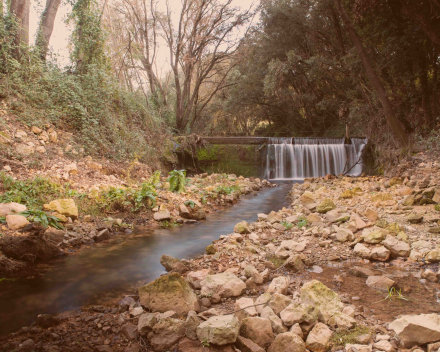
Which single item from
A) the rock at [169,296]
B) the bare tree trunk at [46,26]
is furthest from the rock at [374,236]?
the bare tree trunk at [46,26]

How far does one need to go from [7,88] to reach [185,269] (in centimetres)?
730

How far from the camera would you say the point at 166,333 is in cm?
237

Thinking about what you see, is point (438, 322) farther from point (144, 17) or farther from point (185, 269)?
point (144, 17)

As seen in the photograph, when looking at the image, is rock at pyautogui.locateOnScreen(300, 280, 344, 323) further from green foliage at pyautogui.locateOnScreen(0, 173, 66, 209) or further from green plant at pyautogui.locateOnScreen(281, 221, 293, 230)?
green foliage at pyautogui.locateOnScreen(0, 173, 66, 209)

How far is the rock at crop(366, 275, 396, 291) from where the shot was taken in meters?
3.18

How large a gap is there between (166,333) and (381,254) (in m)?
2.99

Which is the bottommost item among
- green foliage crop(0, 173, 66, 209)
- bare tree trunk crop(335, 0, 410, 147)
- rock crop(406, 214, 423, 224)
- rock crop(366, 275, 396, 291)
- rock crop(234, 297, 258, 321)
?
rock crop(366, 275, 396, 291)

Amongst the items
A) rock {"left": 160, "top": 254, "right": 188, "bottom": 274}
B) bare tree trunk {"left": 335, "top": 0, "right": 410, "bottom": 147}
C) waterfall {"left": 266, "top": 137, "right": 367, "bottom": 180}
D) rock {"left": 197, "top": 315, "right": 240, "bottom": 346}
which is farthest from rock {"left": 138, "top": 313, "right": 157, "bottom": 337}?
waterfall {"left": 266, "top": 137, "right": 367, "bottom": 180}

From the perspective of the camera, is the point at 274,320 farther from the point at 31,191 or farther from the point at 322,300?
the point at 31,191

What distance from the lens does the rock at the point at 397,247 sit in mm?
3984

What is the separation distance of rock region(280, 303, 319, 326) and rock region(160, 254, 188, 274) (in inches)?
66.7

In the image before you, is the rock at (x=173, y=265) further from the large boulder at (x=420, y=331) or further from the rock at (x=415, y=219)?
the rock at (x=415, y=219)

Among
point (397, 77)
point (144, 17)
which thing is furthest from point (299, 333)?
point (144, 17)

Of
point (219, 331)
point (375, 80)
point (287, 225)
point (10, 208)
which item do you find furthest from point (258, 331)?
point (375, 80)
